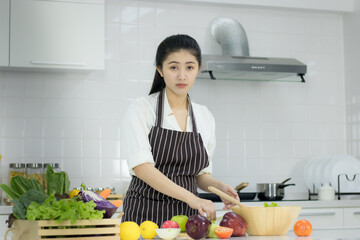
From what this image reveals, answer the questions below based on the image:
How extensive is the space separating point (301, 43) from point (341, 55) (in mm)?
362

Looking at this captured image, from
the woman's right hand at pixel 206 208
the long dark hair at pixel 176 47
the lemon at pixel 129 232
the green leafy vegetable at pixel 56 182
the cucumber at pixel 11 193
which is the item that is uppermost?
the long dark hair at pixel 176 47

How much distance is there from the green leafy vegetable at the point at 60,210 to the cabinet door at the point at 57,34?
7.38 ft

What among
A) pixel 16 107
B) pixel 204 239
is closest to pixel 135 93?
pixel 16 107

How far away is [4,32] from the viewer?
139 inches

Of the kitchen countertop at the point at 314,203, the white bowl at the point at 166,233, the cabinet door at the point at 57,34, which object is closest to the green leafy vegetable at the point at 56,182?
the white bowl at the point at 166,233

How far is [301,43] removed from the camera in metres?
4.41

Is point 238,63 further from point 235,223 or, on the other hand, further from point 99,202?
point 99,202

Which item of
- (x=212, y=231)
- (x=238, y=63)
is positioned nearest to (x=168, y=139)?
(x=212, y=231)

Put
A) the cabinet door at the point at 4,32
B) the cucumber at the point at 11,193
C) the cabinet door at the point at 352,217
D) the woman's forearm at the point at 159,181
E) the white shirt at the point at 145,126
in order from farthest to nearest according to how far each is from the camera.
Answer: the cabinet door at the point at 352,217 → the cabinet door at the point at 4,32 → the white shirt at the point at 145,126 → the woman's forearm at the point at 159,181 → the cucumber at the point at 11,193

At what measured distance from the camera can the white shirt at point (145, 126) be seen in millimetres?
2126

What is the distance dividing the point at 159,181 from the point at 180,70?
0.43m

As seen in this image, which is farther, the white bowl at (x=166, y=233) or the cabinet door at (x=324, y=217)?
the cabinet door at (x=324, y=217)

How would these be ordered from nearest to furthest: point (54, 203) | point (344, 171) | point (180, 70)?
point (54, 203), point (180, 70), point (344, 171)

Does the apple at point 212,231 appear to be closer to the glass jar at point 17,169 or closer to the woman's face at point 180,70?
the woman's face at point 180,70
